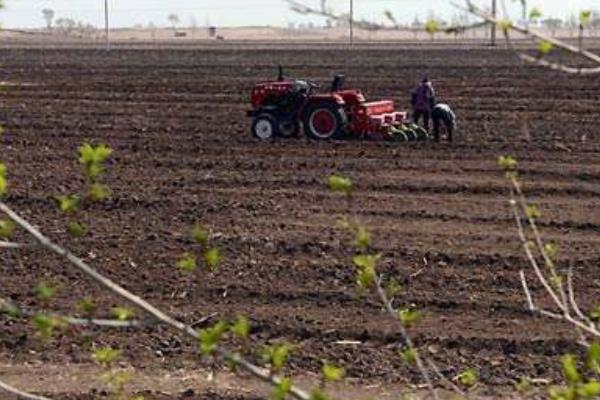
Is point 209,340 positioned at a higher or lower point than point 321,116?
higher

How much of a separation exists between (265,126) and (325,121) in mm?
873

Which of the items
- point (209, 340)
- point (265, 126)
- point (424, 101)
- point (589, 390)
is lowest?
point (265, 126)

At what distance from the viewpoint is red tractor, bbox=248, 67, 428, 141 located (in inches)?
660

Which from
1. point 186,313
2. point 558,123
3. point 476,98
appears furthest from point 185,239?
point 476,98

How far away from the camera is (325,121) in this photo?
16.8m

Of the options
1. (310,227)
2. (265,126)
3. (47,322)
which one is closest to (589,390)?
(47,322)

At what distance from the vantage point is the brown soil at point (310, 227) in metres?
7.86

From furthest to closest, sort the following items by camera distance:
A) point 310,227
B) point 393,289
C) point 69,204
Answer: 1. point 310,227
2. point 393,289
3. point 69,204

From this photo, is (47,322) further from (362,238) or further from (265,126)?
(265,126)

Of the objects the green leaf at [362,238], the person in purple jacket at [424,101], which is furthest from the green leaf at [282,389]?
the person in purple jacket at [424,101]

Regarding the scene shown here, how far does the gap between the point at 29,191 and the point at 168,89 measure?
1318 centimetres

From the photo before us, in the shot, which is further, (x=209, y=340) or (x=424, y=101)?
(x=424, y=101)

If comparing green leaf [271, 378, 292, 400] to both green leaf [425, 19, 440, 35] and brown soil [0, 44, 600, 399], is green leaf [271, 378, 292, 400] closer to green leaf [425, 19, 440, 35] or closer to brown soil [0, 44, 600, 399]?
green leaf [425, 19, 440, 35]

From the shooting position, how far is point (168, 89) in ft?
86.0
